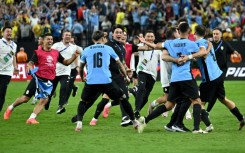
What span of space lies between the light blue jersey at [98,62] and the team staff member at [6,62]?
3.48m

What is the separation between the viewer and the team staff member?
18391 millimetres

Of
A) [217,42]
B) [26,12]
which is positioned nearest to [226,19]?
[26,12]

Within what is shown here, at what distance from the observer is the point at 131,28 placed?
1548 inches

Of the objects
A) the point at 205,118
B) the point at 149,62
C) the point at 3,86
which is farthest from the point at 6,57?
the point at 205,118

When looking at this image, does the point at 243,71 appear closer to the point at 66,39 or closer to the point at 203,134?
the point at 66,39

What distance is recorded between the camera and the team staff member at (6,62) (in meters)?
18.4

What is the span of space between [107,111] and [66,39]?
2.77 m

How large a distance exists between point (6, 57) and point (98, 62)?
388cm

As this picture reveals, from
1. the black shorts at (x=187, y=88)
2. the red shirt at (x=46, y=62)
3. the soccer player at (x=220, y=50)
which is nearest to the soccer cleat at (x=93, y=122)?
the red shirt at (x=46, y=62)

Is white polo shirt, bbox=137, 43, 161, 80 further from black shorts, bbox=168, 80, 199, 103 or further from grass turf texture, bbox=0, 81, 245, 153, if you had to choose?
black shorts, bbox=168, 80, 199, 103

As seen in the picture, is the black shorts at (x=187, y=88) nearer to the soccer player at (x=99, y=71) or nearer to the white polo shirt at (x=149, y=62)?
the soccer player at (x=99, y=71)

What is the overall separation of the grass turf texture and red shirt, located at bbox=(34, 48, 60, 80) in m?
1.19

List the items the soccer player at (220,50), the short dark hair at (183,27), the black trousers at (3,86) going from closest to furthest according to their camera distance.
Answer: the short dark hair at (183,27), the soccer player at (220,50), the black trousers at (3,86)

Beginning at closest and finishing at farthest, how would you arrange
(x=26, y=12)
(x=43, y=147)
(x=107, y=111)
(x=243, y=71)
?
(x=43, y=147), (x=107, y=111), (x=243, y=71), (x=26, y=12)
